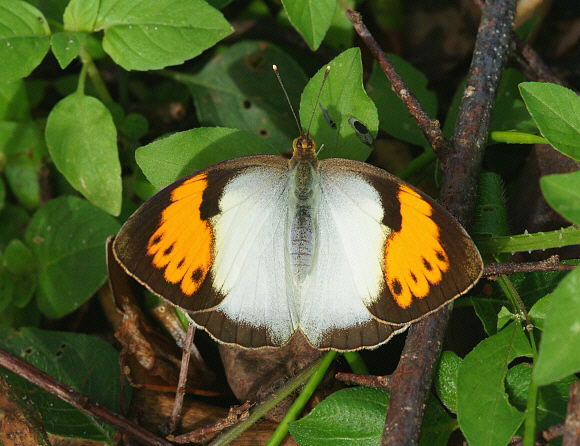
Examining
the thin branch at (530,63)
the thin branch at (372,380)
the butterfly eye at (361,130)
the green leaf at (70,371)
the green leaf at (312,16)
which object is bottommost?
the green leaf at (70,371)

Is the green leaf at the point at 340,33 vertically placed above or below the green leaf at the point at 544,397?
above

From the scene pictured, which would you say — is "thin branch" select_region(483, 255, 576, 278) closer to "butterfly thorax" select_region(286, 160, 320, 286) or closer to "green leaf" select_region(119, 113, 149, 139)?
"butterfly thorax" select_region(286, 160, 320, 286)

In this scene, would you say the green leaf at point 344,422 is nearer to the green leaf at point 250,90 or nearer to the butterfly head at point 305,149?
the butterfly head at point 305,149

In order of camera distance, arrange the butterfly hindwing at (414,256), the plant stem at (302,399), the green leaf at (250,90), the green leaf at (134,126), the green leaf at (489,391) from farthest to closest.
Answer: the green leaf at (250,90) → the green leaf at (134,126) → the plant stem at (302,399) → the butterfly hindwing at (414,256) → the green leaf at (489,391)

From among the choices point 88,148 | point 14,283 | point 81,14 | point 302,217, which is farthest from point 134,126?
point 302,217

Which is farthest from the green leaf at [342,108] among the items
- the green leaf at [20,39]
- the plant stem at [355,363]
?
the green leaf at [20,39]

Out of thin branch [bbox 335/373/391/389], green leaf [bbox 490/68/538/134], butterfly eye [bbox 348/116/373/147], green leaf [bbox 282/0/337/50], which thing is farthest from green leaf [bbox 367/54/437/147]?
thin branch [bbox 335/373/391/389]

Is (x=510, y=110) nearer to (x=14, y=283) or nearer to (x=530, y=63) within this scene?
(x=530, y=63)
